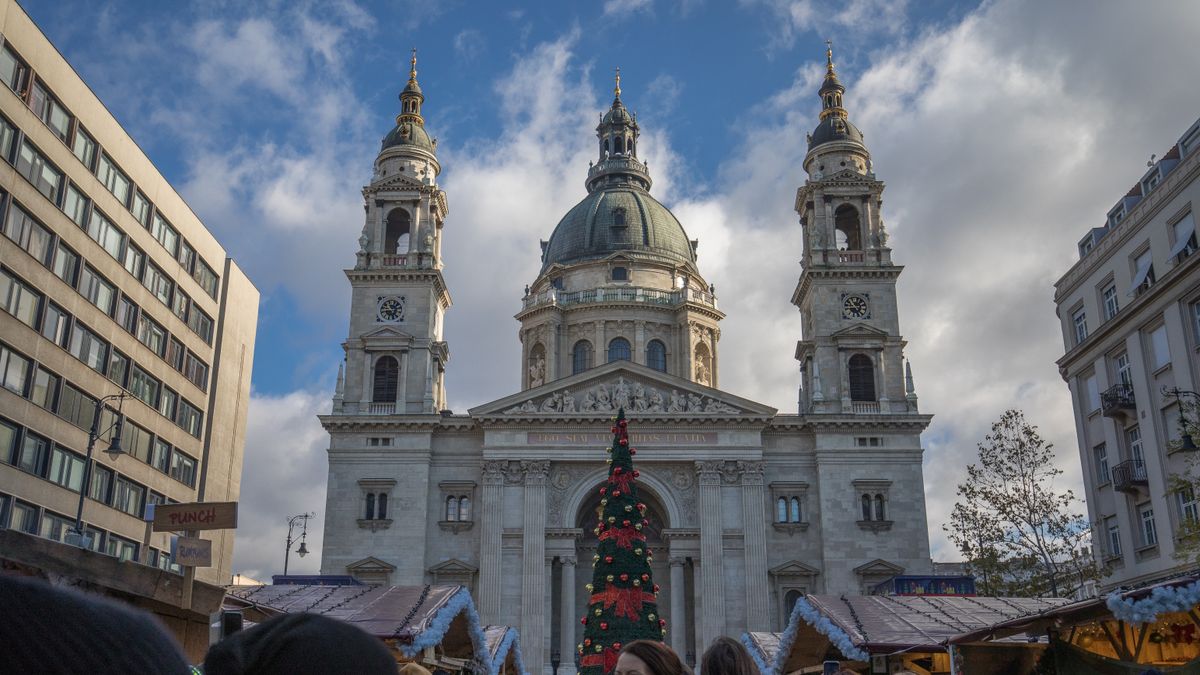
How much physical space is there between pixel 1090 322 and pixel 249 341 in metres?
40.4

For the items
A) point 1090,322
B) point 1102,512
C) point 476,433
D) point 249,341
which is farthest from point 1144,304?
point 249,341

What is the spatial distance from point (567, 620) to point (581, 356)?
20837 millimetres

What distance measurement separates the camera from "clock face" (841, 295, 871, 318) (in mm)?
56156

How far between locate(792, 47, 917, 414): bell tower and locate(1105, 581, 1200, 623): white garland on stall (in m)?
44.3

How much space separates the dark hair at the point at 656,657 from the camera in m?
5.28

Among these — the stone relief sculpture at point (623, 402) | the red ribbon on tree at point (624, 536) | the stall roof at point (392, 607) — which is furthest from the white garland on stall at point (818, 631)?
the stone relief sculpture at point (623, 402)

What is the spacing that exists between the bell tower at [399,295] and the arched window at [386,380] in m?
0.05

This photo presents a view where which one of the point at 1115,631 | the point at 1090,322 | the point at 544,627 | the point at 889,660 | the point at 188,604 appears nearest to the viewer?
the point at 188,604

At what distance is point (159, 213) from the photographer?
149 feet

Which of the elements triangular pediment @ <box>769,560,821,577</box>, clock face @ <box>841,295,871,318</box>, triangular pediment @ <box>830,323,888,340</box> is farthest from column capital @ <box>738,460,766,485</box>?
clock face @ <box>841,295,871,318</box>

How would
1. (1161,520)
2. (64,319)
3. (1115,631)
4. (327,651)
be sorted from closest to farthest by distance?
(327,651), (1115,631), (1161,520), (64,319)

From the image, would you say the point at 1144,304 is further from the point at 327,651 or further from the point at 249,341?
the point at 249,341

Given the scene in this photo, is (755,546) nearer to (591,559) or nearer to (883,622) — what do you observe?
(591,559)

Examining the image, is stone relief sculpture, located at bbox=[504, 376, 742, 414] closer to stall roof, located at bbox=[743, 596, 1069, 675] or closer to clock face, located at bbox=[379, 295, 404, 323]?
clock face, located at bbox=[379, 295, 404, 323]
